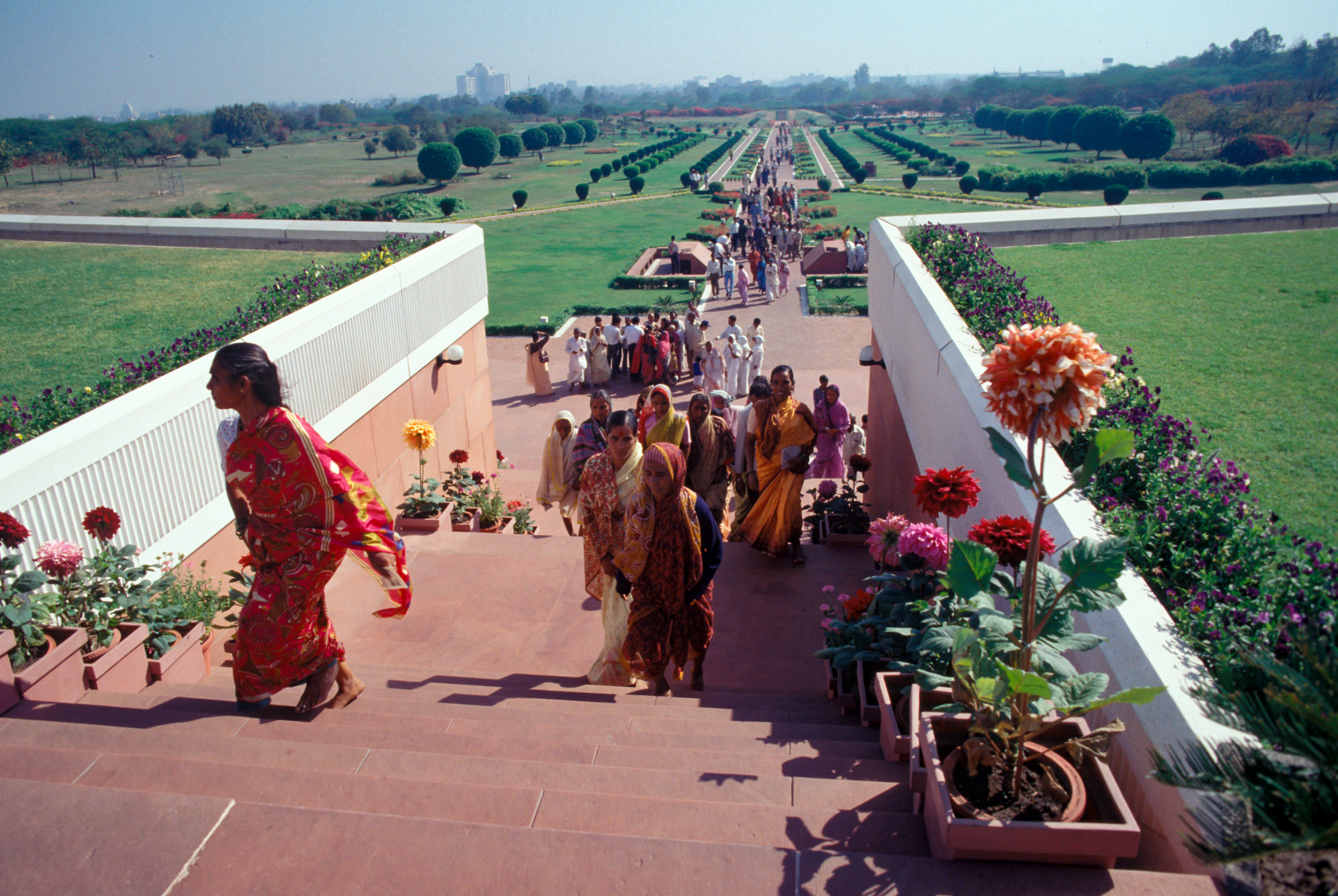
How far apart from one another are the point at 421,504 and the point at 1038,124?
8422 centimetres

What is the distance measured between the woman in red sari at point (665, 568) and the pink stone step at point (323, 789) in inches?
71.3

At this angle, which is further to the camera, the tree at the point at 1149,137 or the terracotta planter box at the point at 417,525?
the tree at the point at 1149,137

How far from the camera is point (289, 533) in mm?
3436

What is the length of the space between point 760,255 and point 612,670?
19.5 meters

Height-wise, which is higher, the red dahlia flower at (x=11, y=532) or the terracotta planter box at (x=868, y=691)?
the red dahlia flower at (x=11, y=532)

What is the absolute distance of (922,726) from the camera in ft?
8.24

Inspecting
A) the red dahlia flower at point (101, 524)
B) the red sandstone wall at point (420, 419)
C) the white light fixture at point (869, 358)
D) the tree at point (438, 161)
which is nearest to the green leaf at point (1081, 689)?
the red dahlia flower at point (101, 524)

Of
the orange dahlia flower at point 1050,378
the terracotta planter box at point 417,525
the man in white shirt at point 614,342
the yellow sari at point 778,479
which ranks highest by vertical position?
the orange dahlia flower at point 1050,378

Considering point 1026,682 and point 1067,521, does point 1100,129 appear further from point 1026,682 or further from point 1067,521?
point 1026,682

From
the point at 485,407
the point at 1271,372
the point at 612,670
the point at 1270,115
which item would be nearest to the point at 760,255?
the point at 485,407

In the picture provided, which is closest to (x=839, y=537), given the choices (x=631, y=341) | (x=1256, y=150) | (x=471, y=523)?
(x=471, y=523)

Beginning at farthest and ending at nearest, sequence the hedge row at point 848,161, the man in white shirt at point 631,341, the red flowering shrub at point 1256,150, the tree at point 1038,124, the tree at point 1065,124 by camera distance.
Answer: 1. the tree at point 1038,124
2. the tree at point 1065,124
3. the hedge row at point 848,161
4. the red flowering shrub at point 1256,150
5. the man in white shirt at point 631,341

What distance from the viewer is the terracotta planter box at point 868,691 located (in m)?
3.72

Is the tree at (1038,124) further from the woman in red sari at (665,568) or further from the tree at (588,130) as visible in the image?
the woman in red sari at (665,568)
